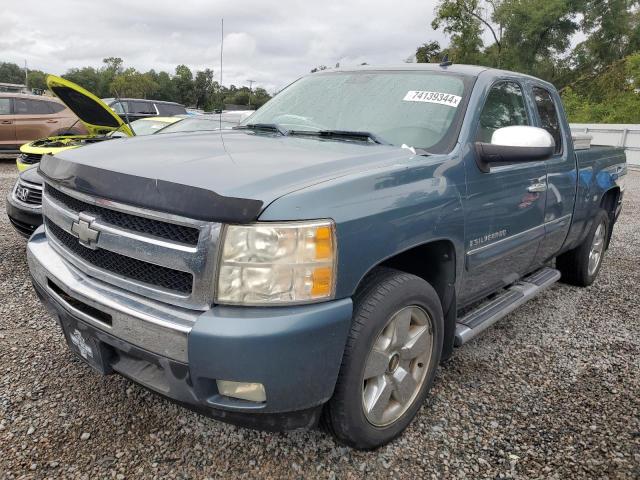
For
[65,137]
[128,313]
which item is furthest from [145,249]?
[65,137]

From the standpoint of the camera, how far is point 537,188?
308cm

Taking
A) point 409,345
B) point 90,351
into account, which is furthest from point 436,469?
point 90,351

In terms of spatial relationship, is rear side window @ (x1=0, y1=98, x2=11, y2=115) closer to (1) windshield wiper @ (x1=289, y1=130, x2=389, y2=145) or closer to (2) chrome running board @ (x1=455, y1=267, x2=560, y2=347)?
(1) windshield wiper @ (x1=289, y1=130, x2=389, y2=145)

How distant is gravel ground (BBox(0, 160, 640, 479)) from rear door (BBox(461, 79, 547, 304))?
55 centimetres

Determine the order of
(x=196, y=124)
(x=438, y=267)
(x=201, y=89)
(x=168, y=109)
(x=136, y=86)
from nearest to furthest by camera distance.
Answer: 1. (x=438, y=267)
2. (x=196, y=124)
3. (x=168, y=109)
4. (x=136, y=86)
5. (x=201, y=89)

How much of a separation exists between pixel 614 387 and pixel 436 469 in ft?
4.65

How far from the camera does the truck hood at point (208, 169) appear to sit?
5.49 ft

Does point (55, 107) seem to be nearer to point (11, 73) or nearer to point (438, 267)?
point (438, 267)

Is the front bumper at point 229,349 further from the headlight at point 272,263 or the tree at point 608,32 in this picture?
the tree at point 608,32

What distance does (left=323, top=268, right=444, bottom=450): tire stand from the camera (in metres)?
1.92

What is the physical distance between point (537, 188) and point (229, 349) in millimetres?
2289

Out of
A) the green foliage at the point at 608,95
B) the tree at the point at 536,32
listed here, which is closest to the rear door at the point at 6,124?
the green foliage at the point at 608,95

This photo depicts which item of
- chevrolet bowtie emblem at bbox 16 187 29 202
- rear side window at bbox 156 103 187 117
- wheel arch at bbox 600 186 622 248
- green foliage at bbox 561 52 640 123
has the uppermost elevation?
green foliage at bbox 561 52 640 123

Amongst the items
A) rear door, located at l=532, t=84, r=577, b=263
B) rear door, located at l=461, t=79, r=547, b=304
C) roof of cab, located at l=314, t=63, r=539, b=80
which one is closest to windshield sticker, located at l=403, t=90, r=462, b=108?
rear door, located at l=461, t=79, r=547, b=304
